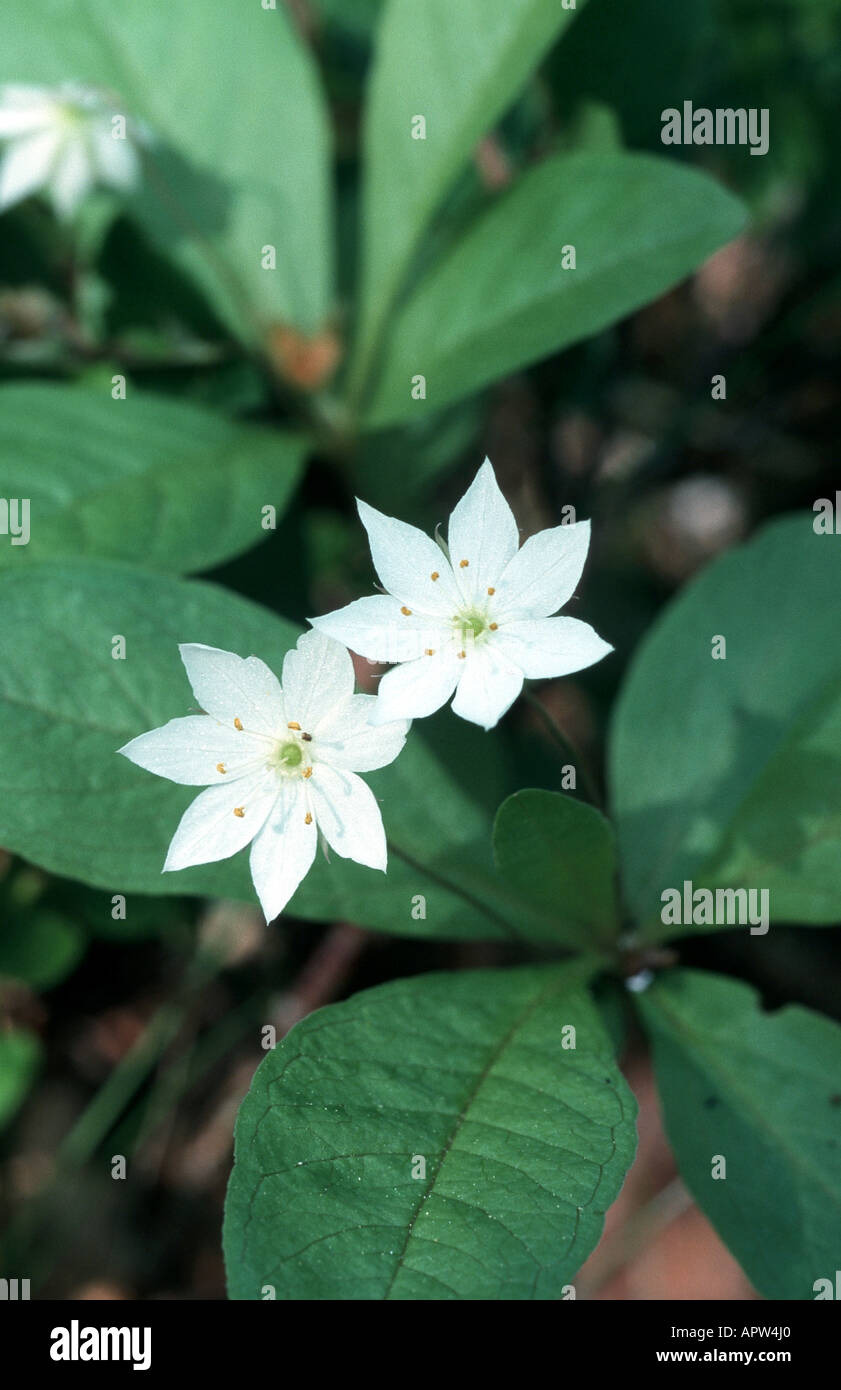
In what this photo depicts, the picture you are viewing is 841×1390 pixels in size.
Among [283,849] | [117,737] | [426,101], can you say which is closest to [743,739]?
[283,849]

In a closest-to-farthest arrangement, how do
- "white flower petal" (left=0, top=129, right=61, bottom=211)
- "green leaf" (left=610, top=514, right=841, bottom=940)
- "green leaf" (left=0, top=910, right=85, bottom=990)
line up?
"green leaf" (left=610, top=514, right=841, bottom=940) → "white flower petal" (left=0, top=129, right=61, bottom=211) → "green leaf" (left=0, top=910, right=85, bottom=990)

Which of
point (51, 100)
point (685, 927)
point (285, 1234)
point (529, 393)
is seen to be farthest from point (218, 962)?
point (51, 100)

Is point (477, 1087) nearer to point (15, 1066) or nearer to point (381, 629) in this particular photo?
point (381, 629)

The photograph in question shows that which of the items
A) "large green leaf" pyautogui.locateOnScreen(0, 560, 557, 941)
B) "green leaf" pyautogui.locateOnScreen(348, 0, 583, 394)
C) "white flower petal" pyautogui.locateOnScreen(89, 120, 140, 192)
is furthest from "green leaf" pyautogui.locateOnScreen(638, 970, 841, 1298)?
"white flower petal" pyautogui.locateOnScreen(89, 120, 140, 192)

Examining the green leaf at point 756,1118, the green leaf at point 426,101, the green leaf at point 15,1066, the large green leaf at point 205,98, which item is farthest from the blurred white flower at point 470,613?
the green leaf at point 15,1066

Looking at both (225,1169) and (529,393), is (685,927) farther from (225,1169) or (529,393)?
(529,393)

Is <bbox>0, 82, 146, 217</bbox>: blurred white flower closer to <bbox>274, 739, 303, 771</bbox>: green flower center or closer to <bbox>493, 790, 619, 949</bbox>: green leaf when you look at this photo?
<bbox>274, 739, 303, 771</bbox>: green flower center
